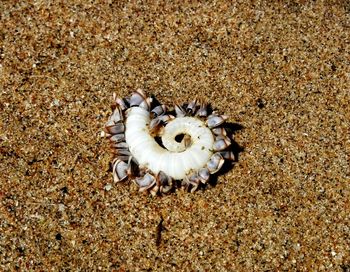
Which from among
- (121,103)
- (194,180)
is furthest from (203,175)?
(121,103)

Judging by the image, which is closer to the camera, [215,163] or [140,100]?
[215,163]

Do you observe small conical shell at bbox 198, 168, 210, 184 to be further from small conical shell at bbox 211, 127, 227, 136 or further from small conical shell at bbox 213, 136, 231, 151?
small conical shell at bbox 211, 127, 227, 136

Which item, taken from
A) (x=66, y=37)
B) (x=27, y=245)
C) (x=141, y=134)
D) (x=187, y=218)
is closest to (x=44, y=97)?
(x=66, y=37)

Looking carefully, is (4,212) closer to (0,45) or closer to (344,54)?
(0,45)

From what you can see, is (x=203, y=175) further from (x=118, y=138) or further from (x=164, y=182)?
(x=118, y=138)

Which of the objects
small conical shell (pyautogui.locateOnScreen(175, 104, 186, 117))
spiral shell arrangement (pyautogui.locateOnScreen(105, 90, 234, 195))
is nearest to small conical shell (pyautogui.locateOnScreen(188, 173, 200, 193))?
spiral shell arrangement (pyautogui.locateOnScreen(105, 90, 234, 195))

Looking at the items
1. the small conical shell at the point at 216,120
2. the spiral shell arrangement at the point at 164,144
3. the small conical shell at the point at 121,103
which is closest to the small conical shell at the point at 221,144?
the spiral shell arrangement at the point at 164,144
